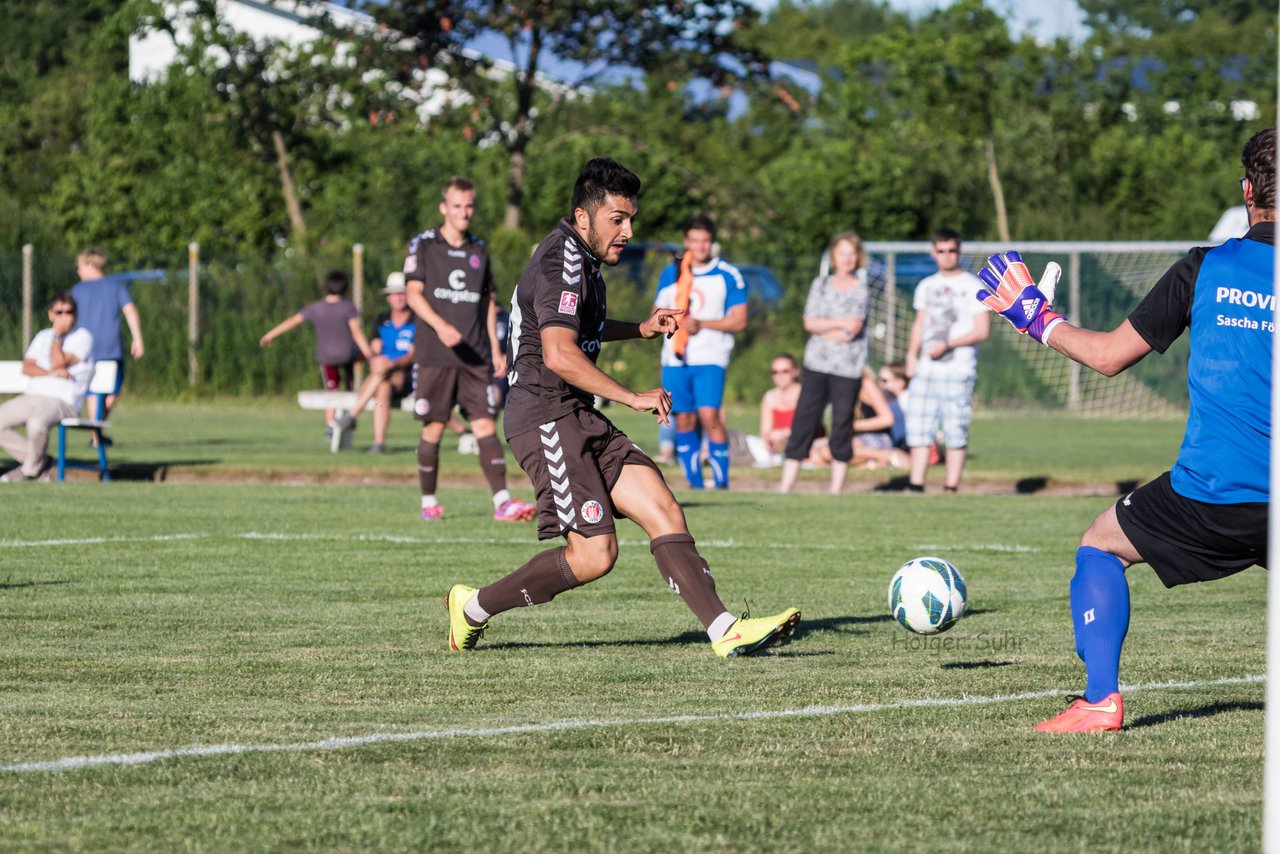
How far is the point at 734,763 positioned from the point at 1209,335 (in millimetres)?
1853

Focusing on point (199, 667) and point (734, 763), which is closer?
point (734, 763)

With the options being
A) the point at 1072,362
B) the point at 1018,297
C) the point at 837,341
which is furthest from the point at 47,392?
the point at 1072,362

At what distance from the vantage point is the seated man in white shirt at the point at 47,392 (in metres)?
16.2

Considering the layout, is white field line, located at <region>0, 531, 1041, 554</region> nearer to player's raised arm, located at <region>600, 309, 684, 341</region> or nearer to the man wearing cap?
player's raised arm, located at <region>600, 309, 684, 341</region>

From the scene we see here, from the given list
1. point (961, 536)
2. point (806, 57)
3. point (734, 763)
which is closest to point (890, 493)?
point (961, 536)

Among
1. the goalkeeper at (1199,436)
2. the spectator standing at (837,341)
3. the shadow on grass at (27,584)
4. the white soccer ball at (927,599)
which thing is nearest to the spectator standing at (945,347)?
the spectator standing at (837,341)

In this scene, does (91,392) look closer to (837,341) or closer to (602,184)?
(837,341)

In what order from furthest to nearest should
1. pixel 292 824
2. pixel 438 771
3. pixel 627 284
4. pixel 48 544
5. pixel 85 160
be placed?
pixel 85 160 < pixel 627 284 < pixel 48 544 < pixel 438 771 < pixel 292 824

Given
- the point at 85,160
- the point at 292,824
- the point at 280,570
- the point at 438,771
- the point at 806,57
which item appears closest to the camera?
the point at 292,824

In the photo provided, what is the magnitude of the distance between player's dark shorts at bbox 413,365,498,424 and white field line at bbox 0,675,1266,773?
6978mm

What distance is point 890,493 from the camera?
53.3ft

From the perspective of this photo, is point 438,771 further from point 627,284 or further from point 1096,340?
point 627,284

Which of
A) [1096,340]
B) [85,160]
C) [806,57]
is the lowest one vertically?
[1096,340]

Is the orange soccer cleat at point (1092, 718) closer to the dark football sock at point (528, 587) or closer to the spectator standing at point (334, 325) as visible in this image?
the dark football sock at point (528, 587)
